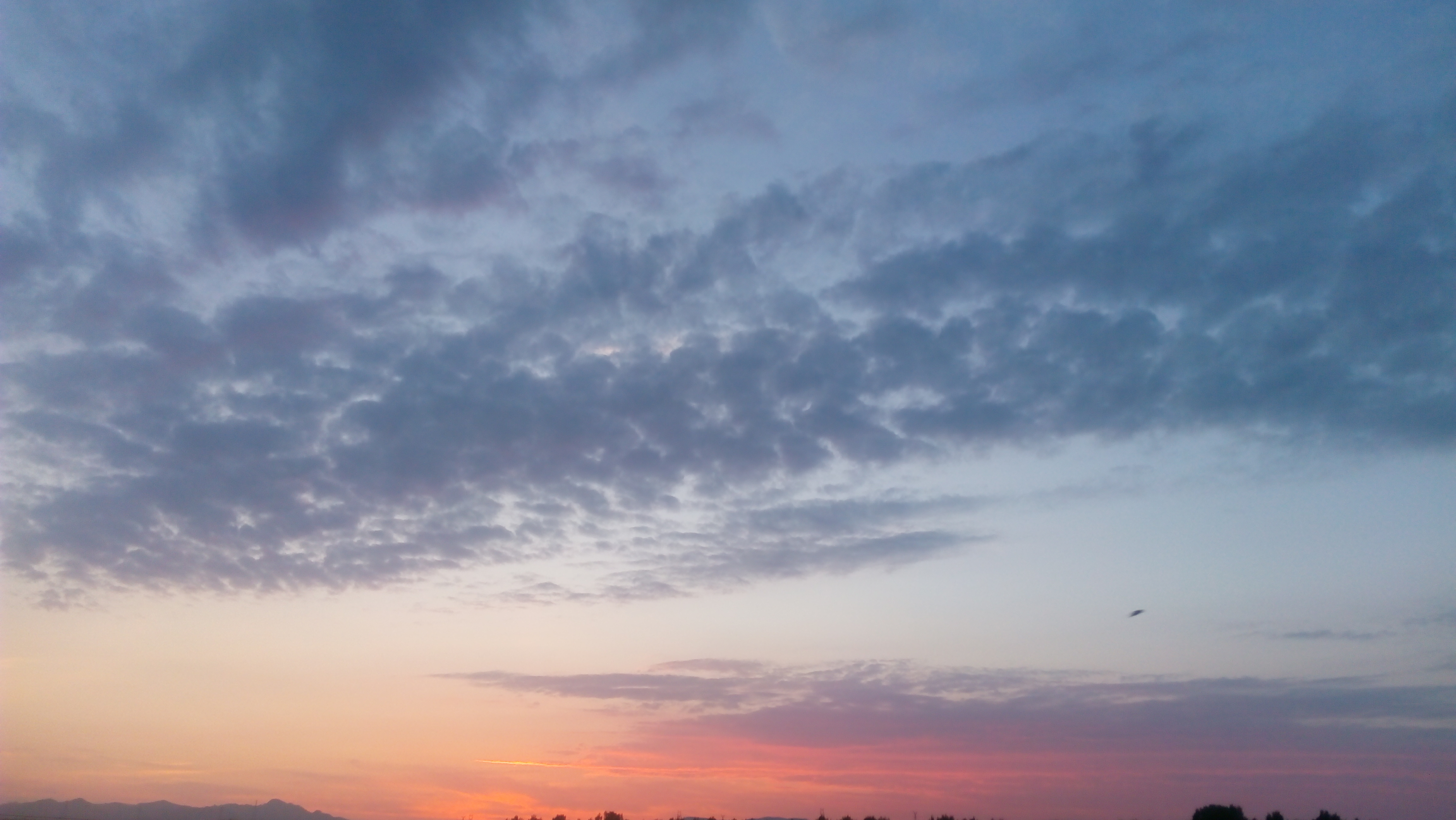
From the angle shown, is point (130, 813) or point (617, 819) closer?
point (617, 819)

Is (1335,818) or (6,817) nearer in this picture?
(1335,818)

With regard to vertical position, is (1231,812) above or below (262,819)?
above

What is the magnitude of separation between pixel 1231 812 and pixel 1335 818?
6720 mm

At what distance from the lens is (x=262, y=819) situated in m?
117

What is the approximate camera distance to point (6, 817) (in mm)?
75312

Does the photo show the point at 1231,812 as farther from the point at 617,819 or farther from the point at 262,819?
the point at 262,819

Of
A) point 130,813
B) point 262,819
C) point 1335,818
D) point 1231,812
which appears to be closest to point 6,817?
point 130,813

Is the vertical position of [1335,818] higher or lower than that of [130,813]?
higher

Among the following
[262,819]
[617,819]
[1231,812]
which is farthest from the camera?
[262,819]

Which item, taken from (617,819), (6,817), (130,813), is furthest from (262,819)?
(617,819)

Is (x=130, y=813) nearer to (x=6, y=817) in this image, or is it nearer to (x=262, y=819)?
(x=262, y=819)

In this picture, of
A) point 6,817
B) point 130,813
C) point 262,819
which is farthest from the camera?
point 262,819

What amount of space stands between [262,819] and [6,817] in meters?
45.5

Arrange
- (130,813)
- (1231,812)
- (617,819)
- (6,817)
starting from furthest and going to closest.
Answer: (130,813) < (617,819) < (6,817) < (1231,812)
